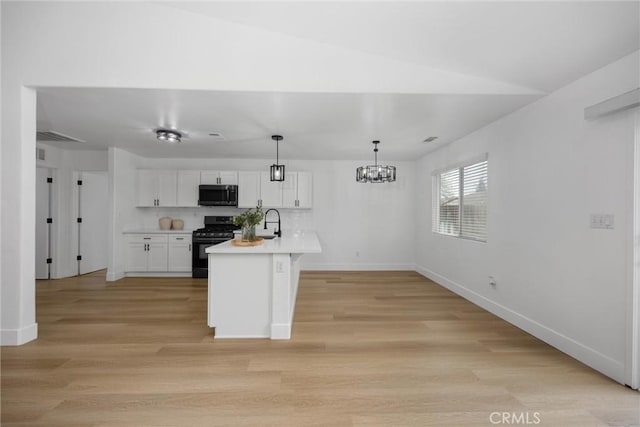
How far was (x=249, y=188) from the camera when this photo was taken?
20.1 ft

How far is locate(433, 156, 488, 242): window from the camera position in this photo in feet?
13.9

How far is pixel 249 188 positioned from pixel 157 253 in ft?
6.98

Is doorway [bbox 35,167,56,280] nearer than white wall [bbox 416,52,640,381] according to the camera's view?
No

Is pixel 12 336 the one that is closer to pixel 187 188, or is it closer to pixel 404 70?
pixel 187 188

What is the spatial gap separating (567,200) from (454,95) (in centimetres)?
140

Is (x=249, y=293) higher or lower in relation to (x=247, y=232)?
lower

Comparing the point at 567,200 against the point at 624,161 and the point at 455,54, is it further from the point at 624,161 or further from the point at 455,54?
the point at 455,54

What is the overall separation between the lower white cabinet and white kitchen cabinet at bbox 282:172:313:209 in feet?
6.71

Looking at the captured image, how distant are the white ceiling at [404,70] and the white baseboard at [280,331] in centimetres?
224

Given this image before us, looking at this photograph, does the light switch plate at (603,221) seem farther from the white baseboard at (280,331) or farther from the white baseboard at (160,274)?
the white baseboard at (160,274)

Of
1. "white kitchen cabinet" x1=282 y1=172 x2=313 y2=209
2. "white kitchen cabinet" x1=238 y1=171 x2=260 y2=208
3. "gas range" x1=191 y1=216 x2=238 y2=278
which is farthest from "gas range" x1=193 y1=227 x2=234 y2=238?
"white kitchen cabinet" x1=282 y1=172 x2=313 y2=209

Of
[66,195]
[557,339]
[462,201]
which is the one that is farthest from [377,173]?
[66,195]

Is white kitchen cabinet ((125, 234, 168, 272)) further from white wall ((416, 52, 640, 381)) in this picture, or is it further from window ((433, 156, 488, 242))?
white wall ((416, 52, 640, 381))

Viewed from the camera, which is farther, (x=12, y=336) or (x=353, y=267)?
(x=353, y=267)
